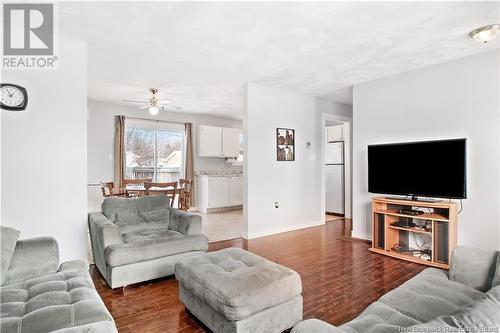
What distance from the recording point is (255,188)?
15.8ft

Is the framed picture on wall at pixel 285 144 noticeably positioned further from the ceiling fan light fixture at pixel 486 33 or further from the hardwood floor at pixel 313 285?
the ceiling fan light fixture at pixel 486 33

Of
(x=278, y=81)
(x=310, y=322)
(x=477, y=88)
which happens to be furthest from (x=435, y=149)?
(x=310, y=322)

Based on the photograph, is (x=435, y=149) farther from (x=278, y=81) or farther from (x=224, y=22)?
(x=224, y=22)

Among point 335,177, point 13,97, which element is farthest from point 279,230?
point 13,97

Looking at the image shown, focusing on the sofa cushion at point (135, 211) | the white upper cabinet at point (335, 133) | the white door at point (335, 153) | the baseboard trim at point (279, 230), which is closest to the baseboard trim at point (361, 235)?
the baseboard trim at point (279, 230)

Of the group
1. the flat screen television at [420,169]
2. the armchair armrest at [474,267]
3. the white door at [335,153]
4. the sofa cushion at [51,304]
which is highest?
the white door at [335,153]

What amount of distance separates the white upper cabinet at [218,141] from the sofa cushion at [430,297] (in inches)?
243

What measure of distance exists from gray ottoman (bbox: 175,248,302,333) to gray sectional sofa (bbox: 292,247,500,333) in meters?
0.56

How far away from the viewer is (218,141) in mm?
Result: 7688

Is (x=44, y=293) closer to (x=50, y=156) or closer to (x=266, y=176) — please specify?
(x=50, y=156)

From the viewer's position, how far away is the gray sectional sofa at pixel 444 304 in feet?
2.90

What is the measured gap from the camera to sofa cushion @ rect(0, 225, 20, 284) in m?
1.83

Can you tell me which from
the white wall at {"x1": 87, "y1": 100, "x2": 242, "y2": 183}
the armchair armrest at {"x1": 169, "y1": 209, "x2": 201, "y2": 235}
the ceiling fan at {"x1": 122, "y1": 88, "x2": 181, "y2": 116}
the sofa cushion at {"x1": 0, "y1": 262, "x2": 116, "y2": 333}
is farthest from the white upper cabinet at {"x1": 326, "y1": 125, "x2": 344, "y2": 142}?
the sofa cushion at {"x1": 0, "y1": 262, "x2": 116, "y2": 333}

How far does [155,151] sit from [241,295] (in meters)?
5.95
